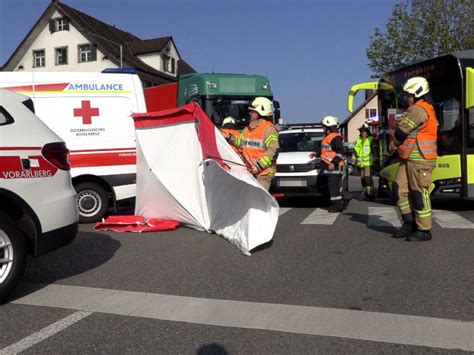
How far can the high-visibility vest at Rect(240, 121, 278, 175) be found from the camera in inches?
285

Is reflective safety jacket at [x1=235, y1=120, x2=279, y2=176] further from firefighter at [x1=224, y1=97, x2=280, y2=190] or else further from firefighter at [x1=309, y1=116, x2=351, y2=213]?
firefighter at [x1=309, y1=116, x2=351, y2=213]

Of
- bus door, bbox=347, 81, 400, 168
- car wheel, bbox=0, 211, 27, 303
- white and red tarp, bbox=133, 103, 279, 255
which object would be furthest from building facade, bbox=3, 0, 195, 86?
car wheel, bbox=0, 211, 27, 303

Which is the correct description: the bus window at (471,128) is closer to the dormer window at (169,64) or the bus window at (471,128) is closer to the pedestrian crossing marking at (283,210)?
the pedestrian crossing marking at (283,210)

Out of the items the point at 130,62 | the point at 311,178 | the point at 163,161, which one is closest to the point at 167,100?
the point at 311,178

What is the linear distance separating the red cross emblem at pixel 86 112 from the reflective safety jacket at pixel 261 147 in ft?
9.10

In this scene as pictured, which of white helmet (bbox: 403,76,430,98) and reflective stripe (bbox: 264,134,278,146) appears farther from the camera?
reflective stripe (bbox: 264,134,278,146)

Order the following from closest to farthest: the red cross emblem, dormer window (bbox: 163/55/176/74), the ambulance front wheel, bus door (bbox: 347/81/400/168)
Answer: the red cross emblem, the ambulance front wheel, bus door (bbox: 347/81/400/168), dormer window (bbox: 163/55/176/74)

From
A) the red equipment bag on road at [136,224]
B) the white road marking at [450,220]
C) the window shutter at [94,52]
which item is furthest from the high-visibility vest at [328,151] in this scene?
the window shutter at [94,52]

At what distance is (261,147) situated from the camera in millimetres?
7297

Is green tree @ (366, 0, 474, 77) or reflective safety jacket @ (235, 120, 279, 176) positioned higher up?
green tree @ (366, 0, 474, 77)

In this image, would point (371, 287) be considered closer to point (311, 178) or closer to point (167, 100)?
point (311, 178)

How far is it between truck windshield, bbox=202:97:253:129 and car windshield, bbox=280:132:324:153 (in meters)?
1.49

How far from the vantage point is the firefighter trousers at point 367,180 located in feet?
40.6

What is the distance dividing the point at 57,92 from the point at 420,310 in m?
6.61
